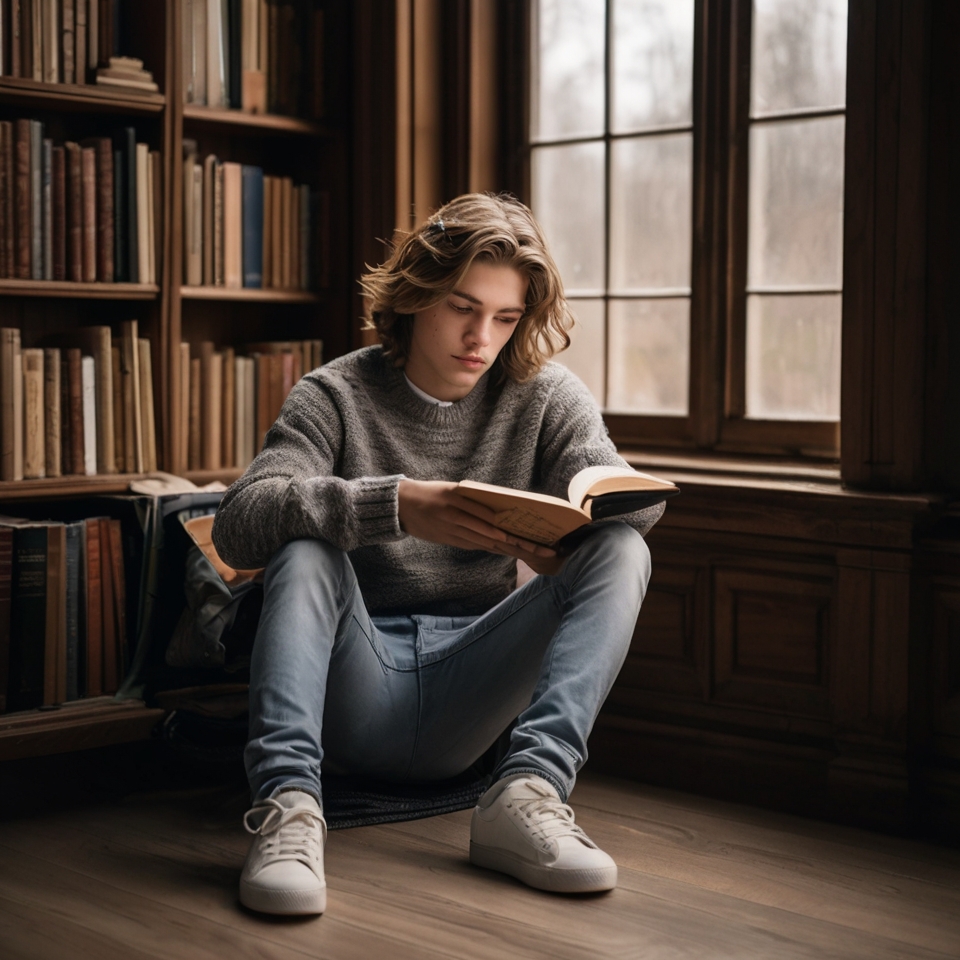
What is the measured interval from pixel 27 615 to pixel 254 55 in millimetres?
1416

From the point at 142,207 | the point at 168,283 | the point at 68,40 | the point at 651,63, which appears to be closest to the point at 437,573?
the point at 168,283

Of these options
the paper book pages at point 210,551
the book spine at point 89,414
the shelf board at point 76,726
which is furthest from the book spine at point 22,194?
the shelf board at point 76,726

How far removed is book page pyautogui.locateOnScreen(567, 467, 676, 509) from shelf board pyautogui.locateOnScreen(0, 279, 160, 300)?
4.24ft

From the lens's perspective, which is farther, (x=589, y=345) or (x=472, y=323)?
(x=589, y=345)

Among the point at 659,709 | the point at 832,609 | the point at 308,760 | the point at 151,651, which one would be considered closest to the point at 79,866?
the point at 308,760

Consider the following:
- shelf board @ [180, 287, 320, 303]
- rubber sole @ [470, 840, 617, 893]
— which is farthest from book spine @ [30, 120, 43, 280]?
rubber sole @ [470, 840, 617, 893]

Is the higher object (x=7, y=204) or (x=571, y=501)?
(x=7, y=204)

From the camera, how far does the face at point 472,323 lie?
2.21 meters

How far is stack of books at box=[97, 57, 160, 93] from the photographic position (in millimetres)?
2773

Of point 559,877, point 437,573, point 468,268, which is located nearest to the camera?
point 559,877

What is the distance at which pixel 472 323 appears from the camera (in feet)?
7.30

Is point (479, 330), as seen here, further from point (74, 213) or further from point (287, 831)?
point (74, 213)

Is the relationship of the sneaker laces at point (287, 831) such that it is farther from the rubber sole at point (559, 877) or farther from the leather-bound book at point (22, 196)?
the leather-bound book at point (22, 196)

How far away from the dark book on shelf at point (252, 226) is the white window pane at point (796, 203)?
1.18m
